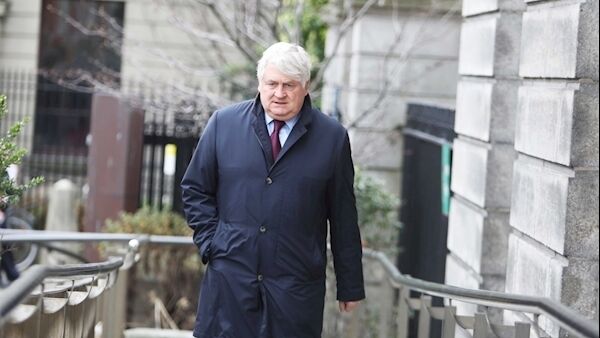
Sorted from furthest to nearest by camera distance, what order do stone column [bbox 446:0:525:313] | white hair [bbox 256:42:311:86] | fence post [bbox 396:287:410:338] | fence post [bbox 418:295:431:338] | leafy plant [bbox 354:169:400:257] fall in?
leafy plant [bbox 354:169:400:257] < stone column [bbox 446:0:525:313] < fence post [bbox 396:287:410:338] < fence post [bbox 418:295:431:338] < white hair [bbox 256:42:311:86]

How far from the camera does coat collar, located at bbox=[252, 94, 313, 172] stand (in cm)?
569

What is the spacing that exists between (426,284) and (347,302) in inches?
38.1

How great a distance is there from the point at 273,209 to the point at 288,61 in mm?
648

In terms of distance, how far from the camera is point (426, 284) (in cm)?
672

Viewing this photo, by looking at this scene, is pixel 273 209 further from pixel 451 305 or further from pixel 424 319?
pixel 424 319

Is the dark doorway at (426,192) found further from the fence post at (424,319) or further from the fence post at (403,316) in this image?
the fence post at (424,319)

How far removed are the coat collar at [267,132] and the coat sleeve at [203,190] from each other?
0.21 m

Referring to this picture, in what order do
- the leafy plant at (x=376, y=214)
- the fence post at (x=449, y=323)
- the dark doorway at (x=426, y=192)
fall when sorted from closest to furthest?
the fence post at (x=449, y=323), the dark doorway at (x=426, y=192), the leafy plant at (x=376, y=214)

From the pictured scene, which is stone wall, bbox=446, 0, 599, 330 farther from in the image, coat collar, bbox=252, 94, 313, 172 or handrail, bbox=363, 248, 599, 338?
coat collar, bbox=252, 94, 313, 172

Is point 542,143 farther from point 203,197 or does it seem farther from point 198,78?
point 198,78

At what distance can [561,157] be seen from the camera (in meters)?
5.88

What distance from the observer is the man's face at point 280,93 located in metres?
5.59

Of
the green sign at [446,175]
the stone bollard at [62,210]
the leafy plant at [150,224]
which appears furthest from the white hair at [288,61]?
the stone bollard at [62,210]

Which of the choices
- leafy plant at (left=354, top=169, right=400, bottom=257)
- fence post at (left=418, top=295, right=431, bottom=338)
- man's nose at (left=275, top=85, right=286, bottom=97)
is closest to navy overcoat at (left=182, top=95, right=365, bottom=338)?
man's nose at (left=275, top=85, right=286, bottom=97)
